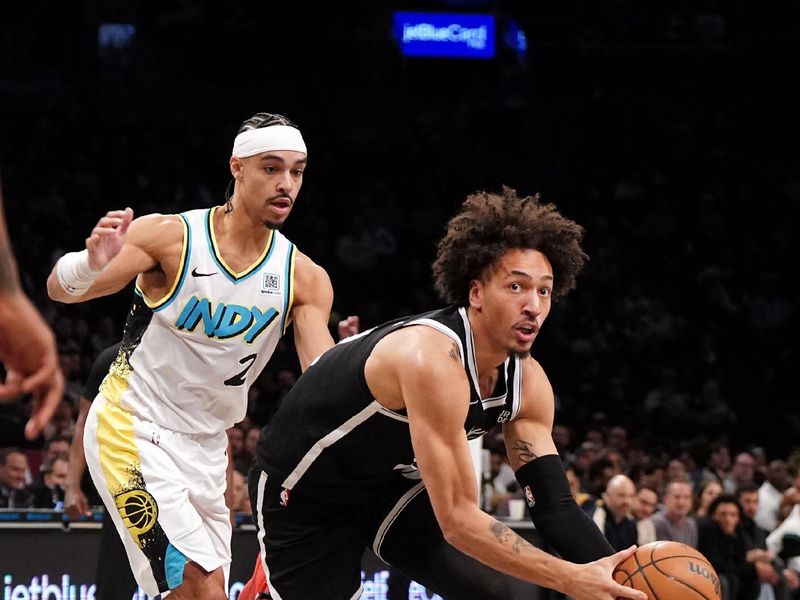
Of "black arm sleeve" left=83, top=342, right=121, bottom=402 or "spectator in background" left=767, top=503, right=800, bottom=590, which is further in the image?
"spectator in background" left=767, top=503, right=800, bottom=590

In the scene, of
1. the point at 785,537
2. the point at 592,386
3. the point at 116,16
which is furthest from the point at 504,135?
the point at 785,537

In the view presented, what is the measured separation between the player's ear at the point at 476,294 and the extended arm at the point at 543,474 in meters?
0.28

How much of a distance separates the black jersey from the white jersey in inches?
26.1

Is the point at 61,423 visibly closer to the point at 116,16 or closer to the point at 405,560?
the point at 405,560

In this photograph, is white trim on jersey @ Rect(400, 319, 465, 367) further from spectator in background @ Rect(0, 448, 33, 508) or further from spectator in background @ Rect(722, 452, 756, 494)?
spectator in background @ Rect(722, 452, 756, 494)

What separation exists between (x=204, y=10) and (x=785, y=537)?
9490 millimetres

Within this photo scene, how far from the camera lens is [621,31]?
54.9 feet

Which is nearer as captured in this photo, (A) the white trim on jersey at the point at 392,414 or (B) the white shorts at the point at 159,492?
(A) the white trim on jersey at the point at 392,414

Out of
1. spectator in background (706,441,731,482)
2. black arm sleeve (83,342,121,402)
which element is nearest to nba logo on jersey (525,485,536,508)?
black arm sleeve (83,342,121,402)

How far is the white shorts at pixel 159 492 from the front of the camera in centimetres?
455

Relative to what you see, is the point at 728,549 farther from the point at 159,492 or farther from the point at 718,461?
the point at 159,492

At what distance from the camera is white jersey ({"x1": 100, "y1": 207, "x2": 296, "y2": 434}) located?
4758 millimetres

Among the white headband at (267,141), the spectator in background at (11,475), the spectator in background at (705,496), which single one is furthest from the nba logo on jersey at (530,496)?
the spectator in background at (705,496)

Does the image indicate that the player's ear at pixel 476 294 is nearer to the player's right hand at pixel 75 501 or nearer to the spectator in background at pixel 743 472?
the player's right hand at pixel 75 501
